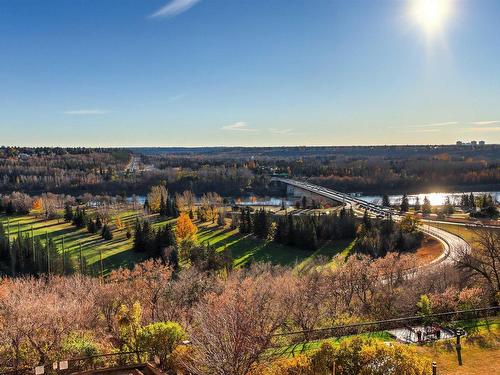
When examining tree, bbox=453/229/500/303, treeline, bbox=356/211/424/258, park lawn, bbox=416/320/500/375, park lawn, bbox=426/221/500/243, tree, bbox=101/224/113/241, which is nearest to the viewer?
park lawn, bbox=416/320/500/375

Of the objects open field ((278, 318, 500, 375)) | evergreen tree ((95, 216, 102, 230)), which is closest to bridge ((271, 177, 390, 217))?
evergreen tree ((95, 216, 102, 230))

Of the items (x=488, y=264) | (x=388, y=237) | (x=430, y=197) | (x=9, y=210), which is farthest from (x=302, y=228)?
(x=430, y=197)

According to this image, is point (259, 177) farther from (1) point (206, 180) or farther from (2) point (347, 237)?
(2) point (347, 237)

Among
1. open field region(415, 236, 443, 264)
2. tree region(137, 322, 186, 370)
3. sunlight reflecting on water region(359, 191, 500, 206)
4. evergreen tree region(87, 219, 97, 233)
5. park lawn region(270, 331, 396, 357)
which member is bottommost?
sunlight reflecting on water region(359, 191, 500, 206)

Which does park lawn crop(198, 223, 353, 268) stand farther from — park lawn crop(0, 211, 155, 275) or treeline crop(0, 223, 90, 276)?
treeline crop(0, 223, 90, 276)

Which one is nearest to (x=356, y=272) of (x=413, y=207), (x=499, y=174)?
(x=413, y=207)

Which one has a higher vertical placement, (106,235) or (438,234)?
(106,235)

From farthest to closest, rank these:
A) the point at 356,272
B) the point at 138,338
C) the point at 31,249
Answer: the point at 31,249 < the point at 356,272 < the point at 138,338

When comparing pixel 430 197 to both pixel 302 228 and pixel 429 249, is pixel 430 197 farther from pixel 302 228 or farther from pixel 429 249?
pixel 302 228
